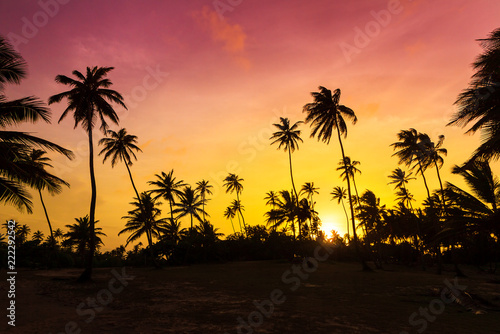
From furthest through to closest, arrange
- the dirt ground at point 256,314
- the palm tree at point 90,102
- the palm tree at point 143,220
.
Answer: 1. the palm tree at point 143,220
2. the palm tree at point 90,102
3. the dirt ground at point 256,314

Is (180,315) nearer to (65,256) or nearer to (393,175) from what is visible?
(65,256)

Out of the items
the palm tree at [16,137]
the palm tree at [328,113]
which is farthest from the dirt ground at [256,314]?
the palm tree at [328,113]

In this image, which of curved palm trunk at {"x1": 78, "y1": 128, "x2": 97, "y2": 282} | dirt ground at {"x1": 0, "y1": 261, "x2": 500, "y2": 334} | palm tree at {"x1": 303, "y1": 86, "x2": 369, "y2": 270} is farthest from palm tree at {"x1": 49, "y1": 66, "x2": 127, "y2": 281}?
palm tree at {"x1": 303, "y1": 86, "x2": 369, "y2": 270}

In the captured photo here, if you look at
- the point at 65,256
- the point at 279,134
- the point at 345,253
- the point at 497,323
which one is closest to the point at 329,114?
the point at 279,134

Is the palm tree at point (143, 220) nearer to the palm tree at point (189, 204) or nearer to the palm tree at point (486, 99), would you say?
the palm tree at point (189, 204)

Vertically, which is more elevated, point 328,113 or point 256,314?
point 328,113

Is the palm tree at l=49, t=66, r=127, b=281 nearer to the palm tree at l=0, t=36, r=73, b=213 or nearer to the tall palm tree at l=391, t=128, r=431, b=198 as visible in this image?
the palm tree at l=0, t=36, r=73, b=213

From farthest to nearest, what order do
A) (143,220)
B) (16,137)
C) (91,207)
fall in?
(143,220), (91,207), (16,137)

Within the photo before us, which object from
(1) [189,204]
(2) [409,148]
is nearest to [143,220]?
(1) [189,204]

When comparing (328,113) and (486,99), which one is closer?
(486,99)

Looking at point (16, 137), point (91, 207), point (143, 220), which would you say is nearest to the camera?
point (16, 137)

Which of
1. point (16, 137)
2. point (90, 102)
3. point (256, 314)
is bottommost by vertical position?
point (256, 314)

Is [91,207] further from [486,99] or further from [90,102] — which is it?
[486,99]

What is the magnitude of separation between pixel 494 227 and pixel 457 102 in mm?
Answer: 5366
